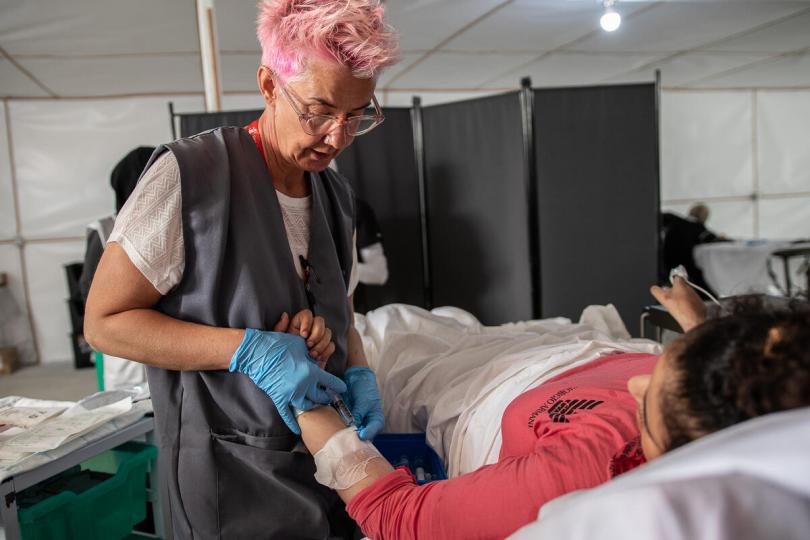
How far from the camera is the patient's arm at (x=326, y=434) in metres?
1.00

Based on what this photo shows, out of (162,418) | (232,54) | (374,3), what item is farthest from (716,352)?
(232,54)

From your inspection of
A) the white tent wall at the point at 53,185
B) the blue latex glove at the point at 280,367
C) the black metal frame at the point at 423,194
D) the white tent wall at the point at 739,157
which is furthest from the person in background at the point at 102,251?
the white tent wall at the point at 739,157

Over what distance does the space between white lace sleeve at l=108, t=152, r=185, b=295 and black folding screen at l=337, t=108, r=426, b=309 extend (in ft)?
7.82

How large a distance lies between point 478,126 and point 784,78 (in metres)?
5.04

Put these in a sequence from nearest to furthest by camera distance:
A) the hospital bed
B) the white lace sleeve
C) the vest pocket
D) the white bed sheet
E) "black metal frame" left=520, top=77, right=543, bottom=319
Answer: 1. the hospital bed
2. the white lace sleeve
3. the vest pocket
4. the white bed sheet
5. "black metal frame" left=520, top=77, right=543, bottom=319

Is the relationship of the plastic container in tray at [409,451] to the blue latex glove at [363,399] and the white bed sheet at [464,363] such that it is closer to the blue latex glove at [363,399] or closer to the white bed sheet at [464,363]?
the white bed sheet at [464,363]

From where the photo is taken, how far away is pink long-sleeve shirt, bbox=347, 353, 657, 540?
860mm

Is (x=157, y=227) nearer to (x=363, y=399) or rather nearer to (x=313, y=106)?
(x=313, y=106)

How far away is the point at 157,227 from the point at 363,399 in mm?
576

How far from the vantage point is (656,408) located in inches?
29.5

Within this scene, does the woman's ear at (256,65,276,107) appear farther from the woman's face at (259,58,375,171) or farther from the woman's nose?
the woman's nose

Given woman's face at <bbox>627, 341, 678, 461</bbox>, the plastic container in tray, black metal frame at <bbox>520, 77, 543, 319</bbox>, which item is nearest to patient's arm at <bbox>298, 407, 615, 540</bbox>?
woman's face at <bbox>627, 341, 678, 461</bbox>

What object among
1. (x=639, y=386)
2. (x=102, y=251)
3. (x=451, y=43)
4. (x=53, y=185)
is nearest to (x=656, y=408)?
(x=639, y=386)

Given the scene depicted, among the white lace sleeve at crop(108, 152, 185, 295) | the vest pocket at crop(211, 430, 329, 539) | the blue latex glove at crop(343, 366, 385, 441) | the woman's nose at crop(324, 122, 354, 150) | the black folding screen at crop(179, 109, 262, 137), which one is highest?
the black folding screen at crop(179, 109, 262, 137)
